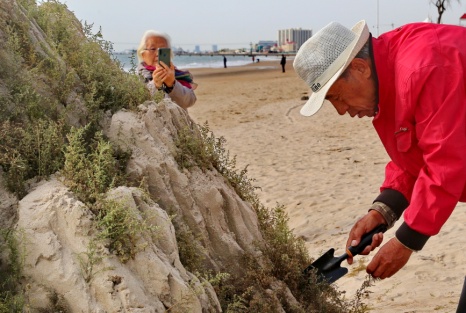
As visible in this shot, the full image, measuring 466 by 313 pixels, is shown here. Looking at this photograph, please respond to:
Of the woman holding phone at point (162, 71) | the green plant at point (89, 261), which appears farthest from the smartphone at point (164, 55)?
the green plant at point (89, 261)

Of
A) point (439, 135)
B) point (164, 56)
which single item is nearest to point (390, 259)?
point (439, 135)

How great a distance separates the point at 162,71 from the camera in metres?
5.20

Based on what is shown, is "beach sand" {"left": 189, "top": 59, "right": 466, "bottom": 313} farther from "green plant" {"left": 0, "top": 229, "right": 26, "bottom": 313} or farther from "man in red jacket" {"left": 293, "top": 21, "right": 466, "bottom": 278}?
"green plant" {"left": 0, "top": 229, "right": 26, "bottom": 313}

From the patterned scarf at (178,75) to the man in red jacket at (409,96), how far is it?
2585 millimetres

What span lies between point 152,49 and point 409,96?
330cm

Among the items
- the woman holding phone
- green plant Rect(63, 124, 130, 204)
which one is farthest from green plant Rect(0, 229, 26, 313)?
the woman holding phone

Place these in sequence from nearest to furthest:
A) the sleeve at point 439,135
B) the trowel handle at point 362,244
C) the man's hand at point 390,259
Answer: the sleeve at point 439,135 → the man's hand at point 390,259 → the trowel handle at point 362,244

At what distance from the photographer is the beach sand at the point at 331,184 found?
5.98 m

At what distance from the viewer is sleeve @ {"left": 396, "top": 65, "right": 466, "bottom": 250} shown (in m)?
2.75

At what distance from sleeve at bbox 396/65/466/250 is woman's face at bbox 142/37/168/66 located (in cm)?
326

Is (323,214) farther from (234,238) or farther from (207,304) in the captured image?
(207,304)

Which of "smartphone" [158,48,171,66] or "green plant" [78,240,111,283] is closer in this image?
"green plant" [78,240,111,283]

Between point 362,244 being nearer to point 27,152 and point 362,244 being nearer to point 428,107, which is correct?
point 428,107

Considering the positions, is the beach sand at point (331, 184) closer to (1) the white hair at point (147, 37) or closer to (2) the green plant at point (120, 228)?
(1) the white hair at point (147, 37)
